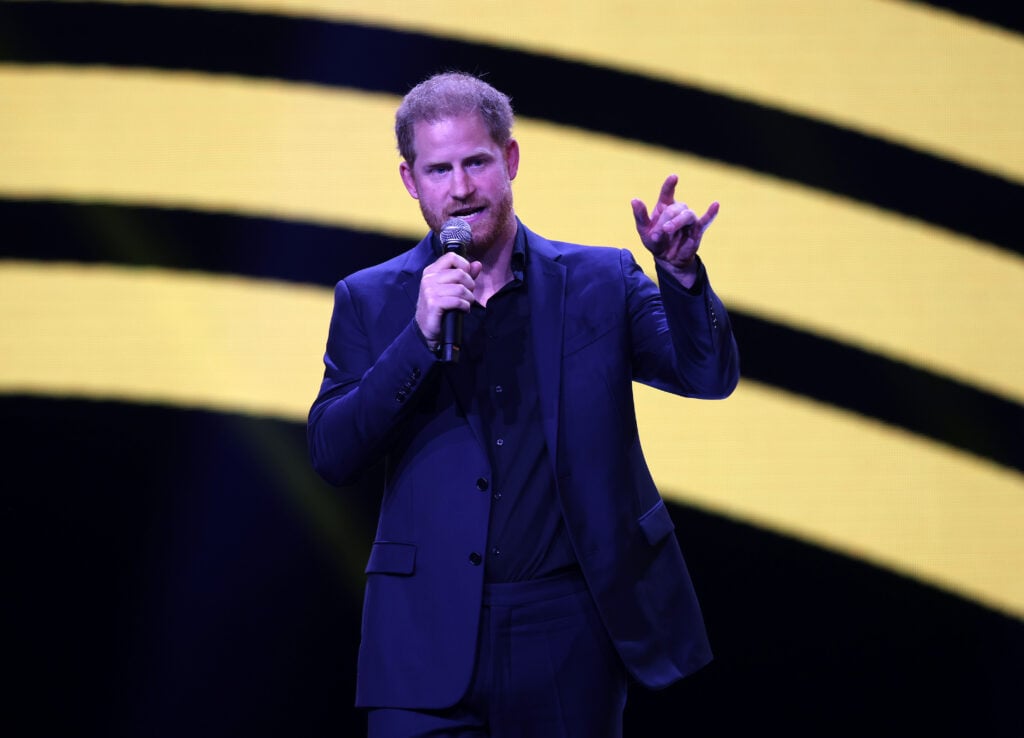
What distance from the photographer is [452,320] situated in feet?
5.90

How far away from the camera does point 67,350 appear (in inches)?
134

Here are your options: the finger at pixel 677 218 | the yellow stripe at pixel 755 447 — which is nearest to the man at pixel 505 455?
the finger at pixel 677 218

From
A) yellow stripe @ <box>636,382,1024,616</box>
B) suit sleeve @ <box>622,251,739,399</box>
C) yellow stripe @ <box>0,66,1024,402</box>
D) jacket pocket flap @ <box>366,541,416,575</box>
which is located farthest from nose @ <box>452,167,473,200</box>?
yellow stripe @ <box>636,382,1024,616</box>

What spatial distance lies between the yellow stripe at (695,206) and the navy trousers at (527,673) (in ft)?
5.22

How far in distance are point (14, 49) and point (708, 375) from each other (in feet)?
8.06

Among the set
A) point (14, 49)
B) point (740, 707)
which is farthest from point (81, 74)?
point (740, 707)

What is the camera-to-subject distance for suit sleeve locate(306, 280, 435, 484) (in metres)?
1.85

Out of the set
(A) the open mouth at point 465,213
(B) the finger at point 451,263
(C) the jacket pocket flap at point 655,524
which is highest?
(A) the open mouth at point 465,213

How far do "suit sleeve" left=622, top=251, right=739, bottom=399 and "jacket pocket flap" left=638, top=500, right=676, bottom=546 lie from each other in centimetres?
21

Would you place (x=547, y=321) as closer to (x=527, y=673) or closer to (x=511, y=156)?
(x=511, y=156)

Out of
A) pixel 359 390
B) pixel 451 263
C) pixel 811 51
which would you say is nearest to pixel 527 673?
pixel 359 390

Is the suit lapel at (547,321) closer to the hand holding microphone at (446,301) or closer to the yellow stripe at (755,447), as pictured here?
the hand holding microphone at (446,301)

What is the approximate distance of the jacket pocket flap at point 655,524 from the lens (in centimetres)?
199

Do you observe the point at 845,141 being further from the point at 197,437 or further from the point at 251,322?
the point at 197,437
